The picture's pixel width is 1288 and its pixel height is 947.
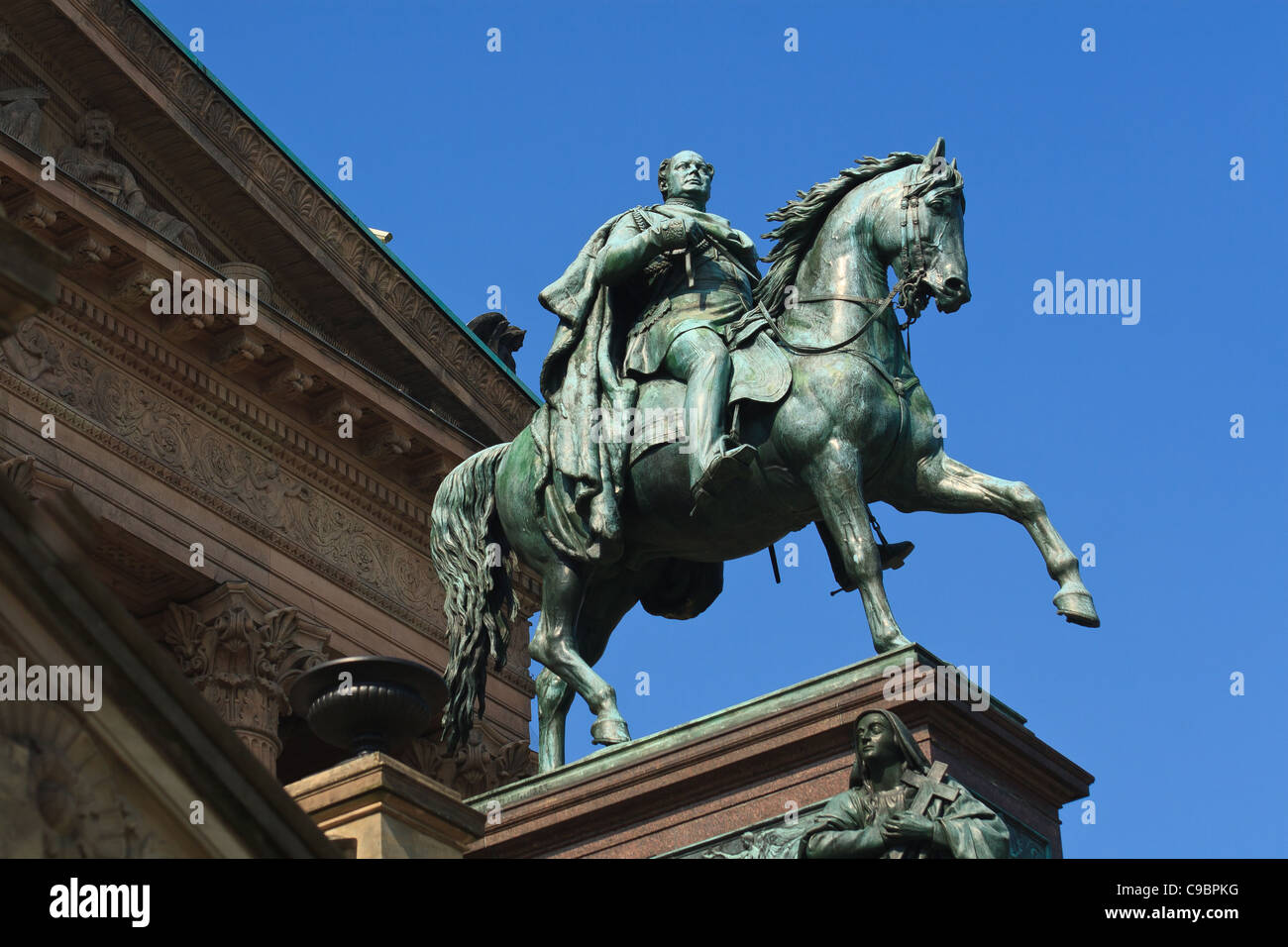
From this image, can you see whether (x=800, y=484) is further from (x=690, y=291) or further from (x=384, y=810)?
(x=384, y=810)

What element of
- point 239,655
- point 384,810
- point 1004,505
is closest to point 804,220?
point 1004,505

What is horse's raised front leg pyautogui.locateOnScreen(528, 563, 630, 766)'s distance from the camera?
47.6 feet

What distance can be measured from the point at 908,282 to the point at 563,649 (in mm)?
2935

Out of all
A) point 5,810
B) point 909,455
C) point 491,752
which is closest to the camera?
point 5,810

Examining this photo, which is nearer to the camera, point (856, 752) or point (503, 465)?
point (856, 752)

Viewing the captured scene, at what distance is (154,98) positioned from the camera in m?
26.9

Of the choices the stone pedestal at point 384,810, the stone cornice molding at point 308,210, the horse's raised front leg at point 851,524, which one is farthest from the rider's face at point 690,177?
the stone cornice molding at point 308,210

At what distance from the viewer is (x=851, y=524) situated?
45.9 feet

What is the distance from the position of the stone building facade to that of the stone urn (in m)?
12.3

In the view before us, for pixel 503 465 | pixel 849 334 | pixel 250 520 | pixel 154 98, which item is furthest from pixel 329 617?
pixel 849 334

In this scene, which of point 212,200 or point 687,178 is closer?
point 687,178

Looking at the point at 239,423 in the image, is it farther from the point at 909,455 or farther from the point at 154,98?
the point at 909,455

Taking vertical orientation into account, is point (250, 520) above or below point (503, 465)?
above
